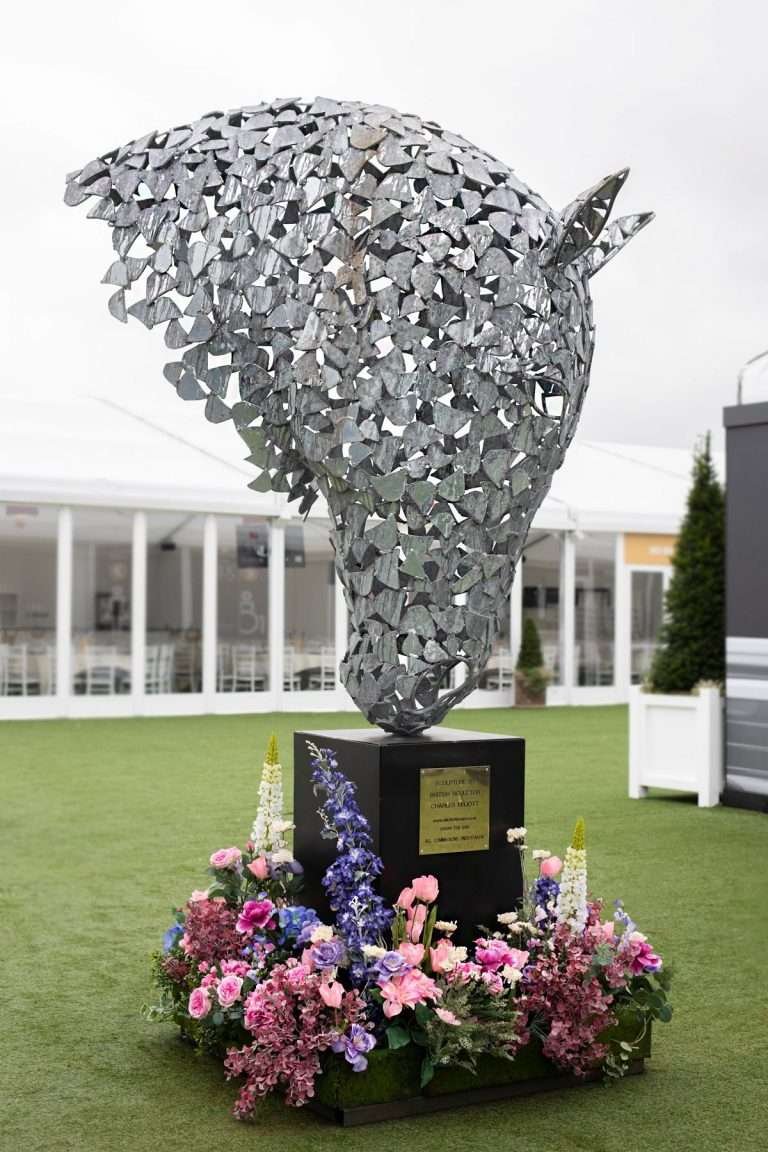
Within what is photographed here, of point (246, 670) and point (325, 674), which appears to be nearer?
point (246, 670)

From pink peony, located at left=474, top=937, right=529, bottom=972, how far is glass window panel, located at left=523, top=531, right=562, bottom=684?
13.8m

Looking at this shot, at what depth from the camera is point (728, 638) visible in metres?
9.09

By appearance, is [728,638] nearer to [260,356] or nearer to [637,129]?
[637,129]

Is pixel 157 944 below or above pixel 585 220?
below

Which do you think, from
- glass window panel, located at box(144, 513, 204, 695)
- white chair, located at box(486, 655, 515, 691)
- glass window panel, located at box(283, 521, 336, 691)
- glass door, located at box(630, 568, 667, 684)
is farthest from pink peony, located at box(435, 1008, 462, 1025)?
glass door, located at box(630, 568, 667, 684)

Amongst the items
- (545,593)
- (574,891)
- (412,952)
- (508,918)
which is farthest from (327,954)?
(545,593)

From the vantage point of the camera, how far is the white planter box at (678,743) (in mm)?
9102

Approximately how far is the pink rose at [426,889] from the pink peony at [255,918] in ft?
1.41

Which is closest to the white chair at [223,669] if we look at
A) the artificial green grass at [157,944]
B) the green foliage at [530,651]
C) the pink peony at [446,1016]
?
the green foliage at [530,651]

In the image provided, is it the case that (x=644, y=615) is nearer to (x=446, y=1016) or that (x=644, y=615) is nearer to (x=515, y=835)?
(x=515, y=835)

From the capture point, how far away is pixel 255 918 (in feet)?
12.4

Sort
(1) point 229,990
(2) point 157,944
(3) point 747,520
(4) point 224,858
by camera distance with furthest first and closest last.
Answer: (3) point 747,520
(2) point 157,944
(4) point 224,858
(1) point 229,990

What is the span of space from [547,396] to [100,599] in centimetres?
1169

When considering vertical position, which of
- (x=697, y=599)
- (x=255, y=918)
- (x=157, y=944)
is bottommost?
(x=157, y=944)
